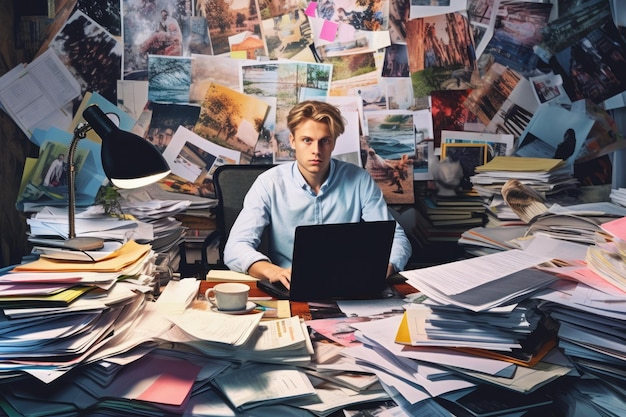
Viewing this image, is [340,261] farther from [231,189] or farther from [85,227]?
[231,189]

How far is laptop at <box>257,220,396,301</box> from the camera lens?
137 cm

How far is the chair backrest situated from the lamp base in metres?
0.99

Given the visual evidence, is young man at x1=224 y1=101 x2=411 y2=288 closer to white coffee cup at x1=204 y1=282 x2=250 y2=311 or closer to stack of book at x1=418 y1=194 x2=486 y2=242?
stack of book at x1=418 y1=194 x2=486 y2=242

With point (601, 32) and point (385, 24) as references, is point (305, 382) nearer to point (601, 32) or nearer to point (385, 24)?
point (385, 24)

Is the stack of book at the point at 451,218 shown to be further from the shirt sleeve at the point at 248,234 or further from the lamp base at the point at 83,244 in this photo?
the lamp base at the point at 83,244

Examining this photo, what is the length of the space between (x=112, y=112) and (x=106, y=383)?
6.66 feet

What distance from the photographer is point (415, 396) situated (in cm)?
96

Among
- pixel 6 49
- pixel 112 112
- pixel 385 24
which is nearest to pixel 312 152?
pixel 385 24

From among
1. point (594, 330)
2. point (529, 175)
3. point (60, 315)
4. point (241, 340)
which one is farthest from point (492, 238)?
point (60, 315)

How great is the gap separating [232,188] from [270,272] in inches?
34.7

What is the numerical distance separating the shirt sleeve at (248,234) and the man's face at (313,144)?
22 cm

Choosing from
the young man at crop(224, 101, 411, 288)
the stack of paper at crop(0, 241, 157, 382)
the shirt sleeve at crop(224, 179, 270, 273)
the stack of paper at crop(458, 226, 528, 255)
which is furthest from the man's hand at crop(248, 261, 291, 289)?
the stack of paper at crop(458, 226, 528, 255)

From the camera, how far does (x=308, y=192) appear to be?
221 centimetres

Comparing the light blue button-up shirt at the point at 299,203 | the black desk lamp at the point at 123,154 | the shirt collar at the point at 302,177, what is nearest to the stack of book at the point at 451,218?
the light blue button-up shirt at the point at 299,203
